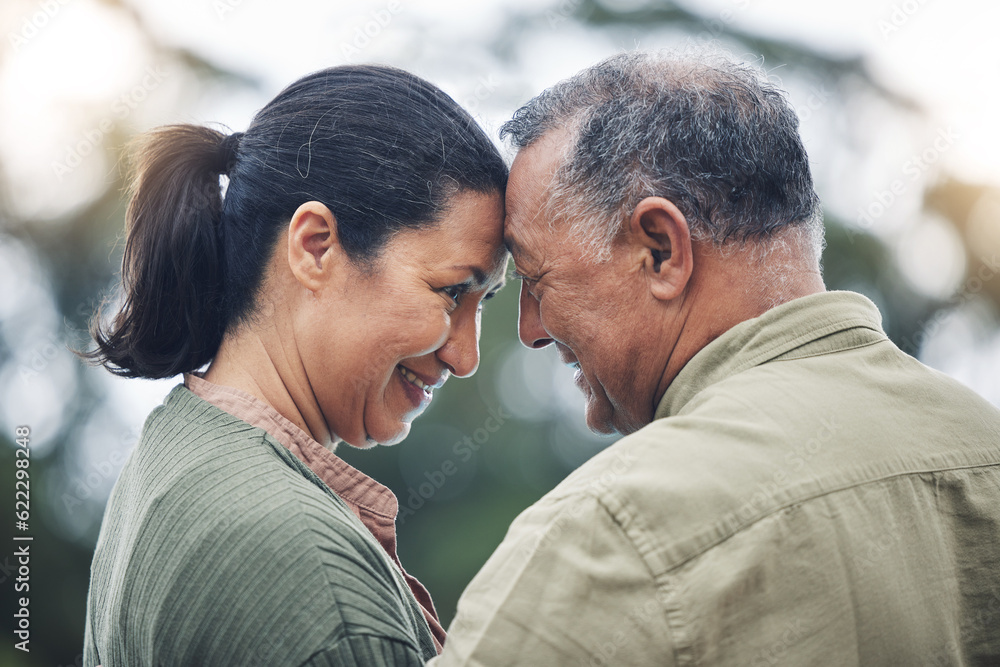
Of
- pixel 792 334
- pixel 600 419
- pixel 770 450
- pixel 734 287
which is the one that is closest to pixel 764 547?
pixel 770 450

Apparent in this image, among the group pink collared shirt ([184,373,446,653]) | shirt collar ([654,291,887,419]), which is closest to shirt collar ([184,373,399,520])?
pink collared shirt ([184,373,446,653])

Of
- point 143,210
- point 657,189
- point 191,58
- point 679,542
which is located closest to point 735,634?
point 679,542

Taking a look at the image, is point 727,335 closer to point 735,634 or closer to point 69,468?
point 735,634

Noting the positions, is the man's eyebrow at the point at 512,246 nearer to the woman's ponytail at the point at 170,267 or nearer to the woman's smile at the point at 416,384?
the woman's smile at the point at 416,384

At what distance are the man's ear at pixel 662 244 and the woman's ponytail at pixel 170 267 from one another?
1.03 metres

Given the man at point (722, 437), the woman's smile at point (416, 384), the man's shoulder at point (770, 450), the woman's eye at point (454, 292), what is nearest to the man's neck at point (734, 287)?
the man at point (722, 437)

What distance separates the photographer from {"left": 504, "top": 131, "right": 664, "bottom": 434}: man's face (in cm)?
189

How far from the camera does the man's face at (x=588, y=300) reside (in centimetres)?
189

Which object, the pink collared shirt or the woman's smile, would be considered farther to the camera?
the woman's smile

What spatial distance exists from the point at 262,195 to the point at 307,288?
259 mm

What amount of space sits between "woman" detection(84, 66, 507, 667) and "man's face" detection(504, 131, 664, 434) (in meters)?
0.11

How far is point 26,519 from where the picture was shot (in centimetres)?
705

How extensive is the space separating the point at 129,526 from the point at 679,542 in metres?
1.11

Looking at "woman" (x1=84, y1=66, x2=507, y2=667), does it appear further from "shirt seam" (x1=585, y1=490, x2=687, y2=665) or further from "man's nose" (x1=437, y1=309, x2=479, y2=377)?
"shirt seam" (x1=585, y1=490, x2=687, y2=665)
